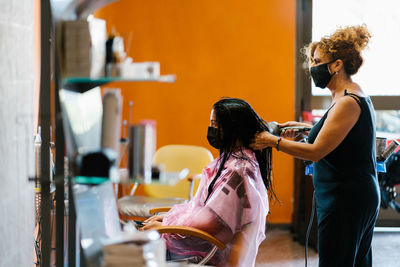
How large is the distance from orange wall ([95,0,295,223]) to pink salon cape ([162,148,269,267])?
2.25m

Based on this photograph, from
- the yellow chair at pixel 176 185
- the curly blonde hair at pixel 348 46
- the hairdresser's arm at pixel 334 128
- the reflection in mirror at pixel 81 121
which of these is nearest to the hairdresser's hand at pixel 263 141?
the hairdresser's arm at pixel 334 128

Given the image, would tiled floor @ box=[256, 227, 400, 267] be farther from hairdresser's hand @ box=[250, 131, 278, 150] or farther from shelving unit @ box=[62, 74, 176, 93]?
shelving unit @ box=[62, 74, 176, 93]

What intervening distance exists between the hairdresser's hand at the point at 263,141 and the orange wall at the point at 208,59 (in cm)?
223

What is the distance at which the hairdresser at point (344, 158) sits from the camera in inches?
77.9

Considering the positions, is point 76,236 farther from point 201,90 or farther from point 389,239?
point 389,239

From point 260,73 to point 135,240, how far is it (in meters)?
3.17

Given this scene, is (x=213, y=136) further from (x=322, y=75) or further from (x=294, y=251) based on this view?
(x=294, y=251)

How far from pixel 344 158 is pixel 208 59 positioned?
259cm

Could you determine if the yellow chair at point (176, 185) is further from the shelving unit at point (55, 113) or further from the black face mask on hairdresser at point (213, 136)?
the shelving unit at point (55, 113)

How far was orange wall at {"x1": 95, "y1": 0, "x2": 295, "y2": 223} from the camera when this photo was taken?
14.3 feet

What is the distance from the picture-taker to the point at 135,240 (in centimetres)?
141

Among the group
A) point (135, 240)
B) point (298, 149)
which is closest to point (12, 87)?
point (135, 240)

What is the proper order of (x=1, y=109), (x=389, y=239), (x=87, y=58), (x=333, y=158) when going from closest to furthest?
(x=87, y=58)
(x=1, y=109)
(x=333, y=158)
(x=389, y=239)

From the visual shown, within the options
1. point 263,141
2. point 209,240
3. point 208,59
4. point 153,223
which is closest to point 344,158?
point 263,141
